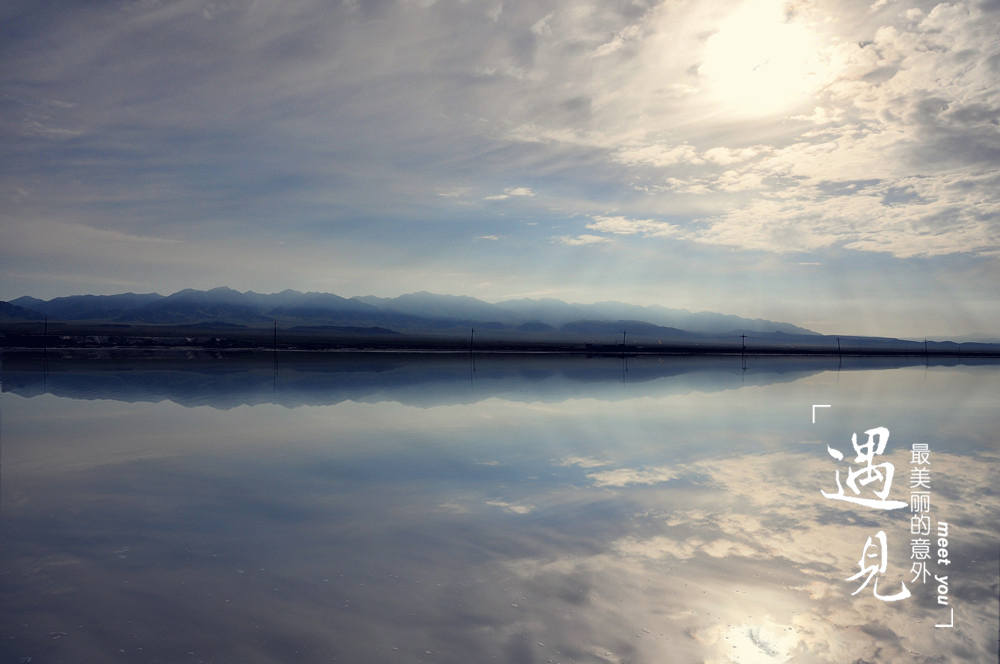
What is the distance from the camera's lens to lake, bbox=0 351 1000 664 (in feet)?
16.4

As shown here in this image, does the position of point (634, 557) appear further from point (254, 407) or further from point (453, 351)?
point (453, 351)

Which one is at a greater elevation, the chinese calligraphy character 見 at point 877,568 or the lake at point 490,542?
the lake at point 490,542

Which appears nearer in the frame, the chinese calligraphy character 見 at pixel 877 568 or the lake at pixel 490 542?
the lake at pixel 490 542

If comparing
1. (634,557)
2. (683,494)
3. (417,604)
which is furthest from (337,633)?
(683,494)

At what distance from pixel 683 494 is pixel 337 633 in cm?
607

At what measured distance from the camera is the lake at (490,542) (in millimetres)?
5000

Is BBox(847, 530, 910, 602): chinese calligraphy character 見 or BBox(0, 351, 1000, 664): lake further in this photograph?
BBox(847, 530, 910, 602): chinese calligraphy character 見

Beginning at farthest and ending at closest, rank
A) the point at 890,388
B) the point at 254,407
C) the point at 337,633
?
the point at 890,388
the point at 254,407
the point at 337,633

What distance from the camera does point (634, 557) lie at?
6.78 meters

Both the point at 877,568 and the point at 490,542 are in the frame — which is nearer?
the point at 877,568

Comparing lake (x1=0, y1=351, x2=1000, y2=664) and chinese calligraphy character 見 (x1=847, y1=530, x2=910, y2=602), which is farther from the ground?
lake (x1=0, y1=351, x2=1000, y2=664)

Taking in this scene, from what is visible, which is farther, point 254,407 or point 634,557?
point 254,407

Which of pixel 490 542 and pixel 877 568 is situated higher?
pixel 490 542

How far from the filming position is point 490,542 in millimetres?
7152
